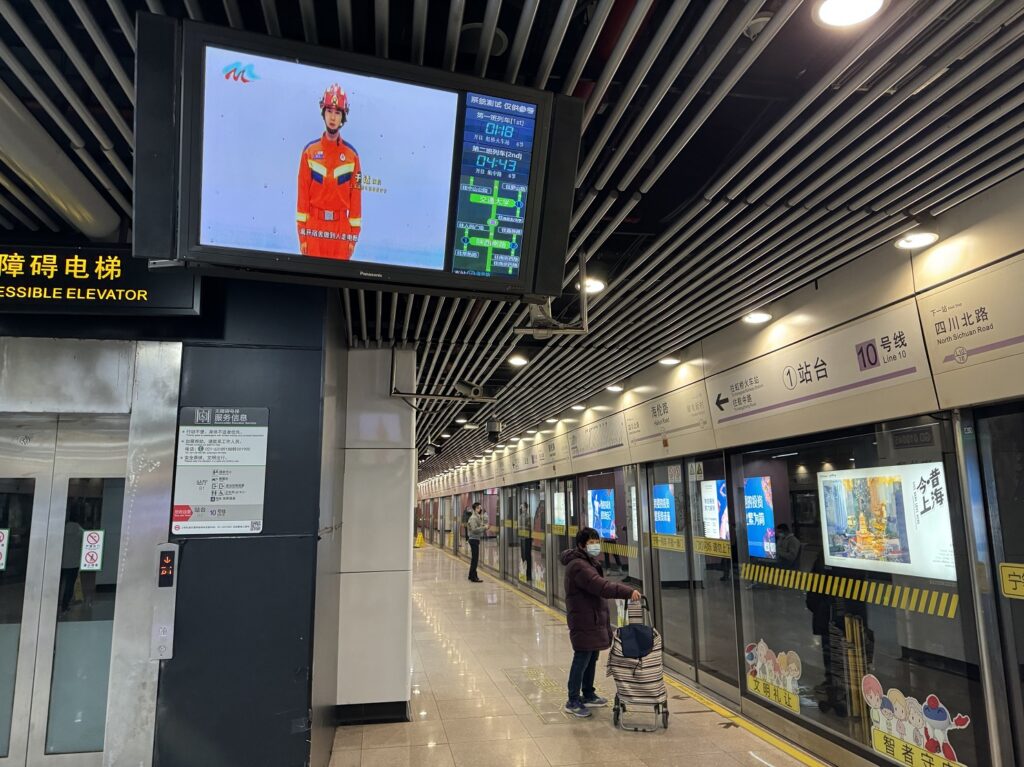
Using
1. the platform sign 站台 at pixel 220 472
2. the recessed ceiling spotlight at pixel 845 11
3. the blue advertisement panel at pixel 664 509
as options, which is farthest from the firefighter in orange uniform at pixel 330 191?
the blue advertisement panel at pixel 664 509

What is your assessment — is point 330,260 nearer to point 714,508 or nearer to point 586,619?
point 586,619

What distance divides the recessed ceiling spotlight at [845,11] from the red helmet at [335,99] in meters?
1.55

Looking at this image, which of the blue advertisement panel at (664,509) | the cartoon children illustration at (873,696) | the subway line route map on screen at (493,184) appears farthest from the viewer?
the blue advertisement panel at (664,509)

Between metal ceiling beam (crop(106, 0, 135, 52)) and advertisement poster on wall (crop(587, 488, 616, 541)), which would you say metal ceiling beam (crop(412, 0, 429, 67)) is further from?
advertisement poster on wall (crop(587, 488, 616, 541))

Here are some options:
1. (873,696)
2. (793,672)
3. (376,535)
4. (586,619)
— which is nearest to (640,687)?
(586,619)

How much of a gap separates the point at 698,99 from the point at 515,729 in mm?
4426

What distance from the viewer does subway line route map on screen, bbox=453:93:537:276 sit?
228cm

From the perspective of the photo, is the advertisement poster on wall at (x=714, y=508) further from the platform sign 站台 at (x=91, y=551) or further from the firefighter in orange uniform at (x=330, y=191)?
the platform sign 站台 at (x=91, y=551)

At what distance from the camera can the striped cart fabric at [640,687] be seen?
4.95 m

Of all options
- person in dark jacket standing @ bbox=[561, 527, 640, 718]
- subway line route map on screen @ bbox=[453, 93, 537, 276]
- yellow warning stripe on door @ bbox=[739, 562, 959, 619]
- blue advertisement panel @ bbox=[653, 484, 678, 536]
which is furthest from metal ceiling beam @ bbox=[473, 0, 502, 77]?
blue advertisement panel @ bbox=[653, 484, 678, 536]

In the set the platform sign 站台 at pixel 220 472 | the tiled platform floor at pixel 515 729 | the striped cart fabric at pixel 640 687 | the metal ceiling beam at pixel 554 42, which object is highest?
the metal ceiling beam at pixel 554 42

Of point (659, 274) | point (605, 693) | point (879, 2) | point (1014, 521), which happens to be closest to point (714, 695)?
point (605, 693)

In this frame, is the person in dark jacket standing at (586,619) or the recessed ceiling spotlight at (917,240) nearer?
the recessed ceiling spotlight at (917,240)

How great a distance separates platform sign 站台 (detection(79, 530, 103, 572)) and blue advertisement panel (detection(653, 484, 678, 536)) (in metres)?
5.18
